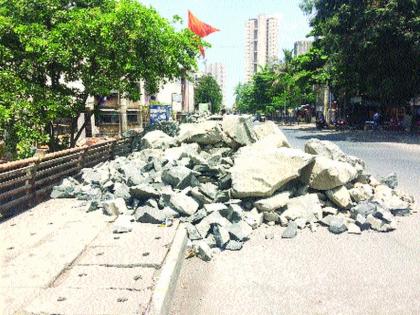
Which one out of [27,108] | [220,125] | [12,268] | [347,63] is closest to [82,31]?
[27,108]

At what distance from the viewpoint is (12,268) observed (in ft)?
14.6

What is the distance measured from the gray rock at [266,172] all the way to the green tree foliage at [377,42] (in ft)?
66.0

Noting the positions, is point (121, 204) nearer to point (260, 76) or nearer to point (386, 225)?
point (386, 225)

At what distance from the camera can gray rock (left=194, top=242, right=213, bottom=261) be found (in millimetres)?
5227

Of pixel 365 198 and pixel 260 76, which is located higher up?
pixel 260 76

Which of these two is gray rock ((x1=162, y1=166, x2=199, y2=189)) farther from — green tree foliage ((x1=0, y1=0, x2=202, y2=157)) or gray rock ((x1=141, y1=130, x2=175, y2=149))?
green tree foliage ((x1=0, y1=0, x2=202, y2=157))

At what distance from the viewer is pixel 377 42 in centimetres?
2559

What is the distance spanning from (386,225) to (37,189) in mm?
6374

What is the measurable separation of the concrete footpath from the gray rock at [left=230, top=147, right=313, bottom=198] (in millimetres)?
1642

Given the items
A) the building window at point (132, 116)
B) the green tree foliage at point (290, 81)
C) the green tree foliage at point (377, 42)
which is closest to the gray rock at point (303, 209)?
the green tree foliage at point (377, 42)

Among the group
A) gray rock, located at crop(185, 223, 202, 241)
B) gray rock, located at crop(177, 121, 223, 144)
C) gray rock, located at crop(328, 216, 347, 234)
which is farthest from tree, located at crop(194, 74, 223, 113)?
gray rock, located at crop(185, 223, 202, 241)

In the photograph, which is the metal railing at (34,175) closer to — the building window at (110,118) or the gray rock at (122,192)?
the gray rock at (122,192)

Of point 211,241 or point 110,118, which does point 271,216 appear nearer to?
point 211,241

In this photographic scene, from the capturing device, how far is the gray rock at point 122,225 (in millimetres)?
5699
